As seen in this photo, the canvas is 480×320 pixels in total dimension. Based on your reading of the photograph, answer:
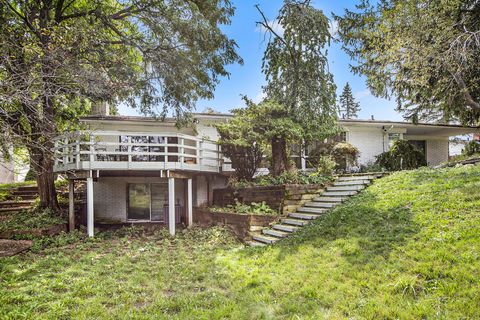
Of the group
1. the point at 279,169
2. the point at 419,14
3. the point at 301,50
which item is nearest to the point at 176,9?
the point at 301,50

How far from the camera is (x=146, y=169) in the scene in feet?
32.4

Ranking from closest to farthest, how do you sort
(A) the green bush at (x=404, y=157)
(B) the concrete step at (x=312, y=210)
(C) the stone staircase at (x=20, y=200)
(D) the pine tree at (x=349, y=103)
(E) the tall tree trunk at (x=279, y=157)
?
(B) the concrete step at (x=312, y=210) → (E) the tall tree trunk at (x=279, y=157) → (C) the stone staircase at (x=20, y=200) → (A) the green bush at (x=404, y=157) → (D) the pine tree at (x=349, y=103)

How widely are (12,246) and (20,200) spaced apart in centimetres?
651

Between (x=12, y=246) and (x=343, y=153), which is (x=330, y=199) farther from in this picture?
(x=12, y=246)

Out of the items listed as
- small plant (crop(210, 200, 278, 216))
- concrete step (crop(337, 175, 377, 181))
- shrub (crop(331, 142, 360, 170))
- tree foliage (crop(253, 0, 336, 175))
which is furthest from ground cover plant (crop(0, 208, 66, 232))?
shrub (crop(331, 142, 360, 170))

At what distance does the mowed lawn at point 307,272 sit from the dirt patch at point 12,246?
0.70 m

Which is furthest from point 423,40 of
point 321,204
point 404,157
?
point 404,157

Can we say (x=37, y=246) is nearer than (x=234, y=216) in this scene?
Yes

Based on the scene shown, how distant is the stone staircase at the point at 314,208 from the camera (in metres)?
8.33

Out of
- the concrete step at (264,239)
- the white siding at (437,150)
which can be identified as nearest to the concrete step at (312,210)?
the concrete step at (264,239)

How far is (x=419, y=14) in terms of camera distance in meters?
7.03

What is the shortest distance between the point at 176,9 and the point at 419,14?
7.74 metres

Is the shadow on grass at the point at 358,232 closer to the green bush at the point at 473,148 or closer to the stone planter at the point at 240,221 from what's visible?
the stone planter at the point at 240,221

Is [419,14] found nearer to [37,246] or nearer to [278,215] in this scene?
[278,215]
